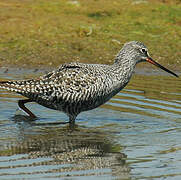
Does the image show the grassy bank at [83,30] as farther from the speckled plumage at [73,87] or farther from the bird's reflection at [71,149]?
the bird's reflection at [71,149]

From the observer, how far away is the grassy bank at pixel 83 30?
1555 cm

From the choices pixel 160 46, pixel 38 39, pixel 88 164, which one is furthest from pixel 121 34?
pixel 88 164

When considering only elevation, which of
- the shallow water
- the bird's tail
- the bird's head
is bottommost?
the shallow water

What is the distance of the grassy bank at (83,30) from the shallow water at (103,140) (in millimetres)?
2992

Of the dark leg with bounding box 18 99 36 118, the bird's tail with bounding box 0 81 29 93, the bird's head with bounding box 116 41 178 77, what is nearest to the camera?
the bird's tail with bounding box 0 81 29 93

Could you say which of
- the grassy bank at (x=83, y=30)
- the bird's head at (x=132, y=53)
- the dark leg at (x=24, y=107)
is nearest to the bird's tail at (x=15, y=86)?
the dark leg at (x=24, y=107)

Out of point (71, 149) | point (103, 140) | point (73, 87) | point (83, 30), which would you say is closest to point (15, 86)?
point (73, 87)

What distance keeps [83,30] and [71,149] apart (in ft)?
28.5

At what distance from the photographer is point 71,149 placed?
8.38m

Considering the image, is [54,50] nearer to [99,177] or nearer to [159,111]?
[159,111]

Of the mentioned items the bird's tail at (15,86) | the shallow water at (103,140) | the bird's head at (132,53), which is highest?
the bird's head at (132,53)

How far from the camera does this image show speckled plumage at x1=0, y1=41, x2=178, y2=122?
9.91m

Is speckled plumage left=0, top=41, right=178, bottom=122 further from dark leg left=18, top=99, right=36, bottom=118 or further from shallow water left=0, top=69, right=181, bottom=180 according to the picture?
dark leg left=18, top=99, right=36, bottom=118

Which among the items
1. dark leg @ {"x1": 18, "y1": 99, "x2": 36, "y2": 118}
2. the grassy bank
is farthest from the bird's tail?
the grassy bank
